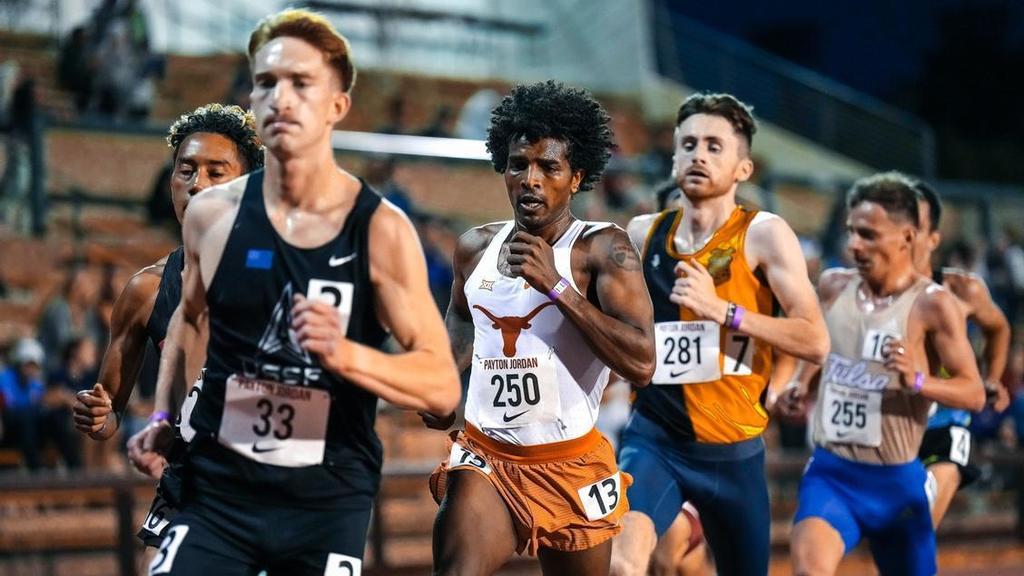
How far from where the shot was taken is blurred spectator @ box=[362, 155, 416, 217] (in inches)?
525

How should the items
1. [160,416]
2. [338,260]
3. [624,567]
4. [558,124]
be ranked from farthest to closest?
[624,567] → [558,124] → [160,416] → [338,260]

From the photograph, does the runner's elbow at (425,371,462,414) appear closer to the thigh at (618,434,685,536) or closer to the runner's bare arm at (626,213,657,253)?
the thigh at (618,434,685,536)

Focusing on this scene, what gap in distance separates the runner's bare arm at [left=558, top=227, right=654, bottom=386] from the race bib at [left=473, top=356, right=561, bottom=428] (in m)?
0.31

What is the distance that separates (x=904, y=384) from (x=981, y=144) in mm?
25704

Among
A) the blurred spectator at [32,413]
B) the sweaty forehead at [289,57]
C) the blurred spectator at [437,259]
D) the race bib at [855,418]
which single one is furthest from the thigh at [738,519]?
the blurred spectator at [32,413]

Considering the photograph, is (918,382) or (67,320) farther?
(67,320)

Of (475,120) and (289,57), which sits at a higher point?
(475,120)

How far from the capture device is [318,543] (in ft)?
15.1

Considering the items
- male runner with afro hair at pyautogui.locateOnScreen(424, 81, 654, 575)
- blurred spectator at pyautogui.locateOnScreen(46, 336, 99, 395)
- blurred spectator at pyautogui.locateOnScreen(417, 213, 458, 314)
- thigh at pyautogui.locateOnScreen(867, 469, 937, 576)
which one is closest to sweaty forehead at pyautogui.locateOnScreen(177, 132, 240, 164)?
male runner with afro hair at pyautogui.locateOnScreen(424, 81, 654, 575)

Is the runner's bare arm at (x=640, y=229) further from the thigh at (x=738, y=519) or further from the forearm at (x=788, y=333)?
the thigh at (x=738, y=519)

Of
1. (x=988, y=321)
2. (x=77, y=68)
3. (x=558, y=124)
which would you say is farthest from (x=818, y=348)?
(x=77, y=68)

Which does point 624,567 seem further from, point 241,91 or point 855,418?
point 241,91

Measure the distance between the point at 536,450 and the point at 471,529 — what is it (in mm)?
473

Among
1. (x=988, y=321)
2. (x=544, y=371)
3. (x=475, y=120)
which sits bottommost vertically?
(x=544, y=371)
